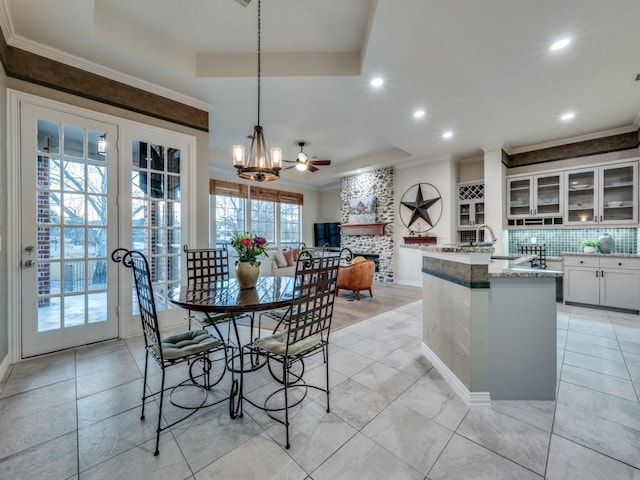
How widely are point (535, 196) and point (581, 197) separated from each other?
63cm

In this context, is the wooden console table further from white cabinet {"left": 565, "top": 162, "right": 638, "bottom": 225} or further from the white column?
white cabinet {"left": 565, "top": 162, "right": 638, "bottom": 225}

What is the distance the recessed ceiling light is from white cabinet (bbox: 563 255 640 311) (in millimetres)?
3357

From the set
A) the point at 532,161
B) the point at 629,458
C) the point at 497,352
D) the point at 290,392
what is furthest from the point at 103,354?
the point at 532,161

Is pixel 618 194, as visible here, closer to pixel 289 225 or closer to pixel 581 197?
pixel 581 197

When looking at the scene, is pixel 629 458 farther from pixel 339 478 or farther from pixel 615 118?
pixel 615 118

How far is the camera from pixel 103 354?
2664 millimetres

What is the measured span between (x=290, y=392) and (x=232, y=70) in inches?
132

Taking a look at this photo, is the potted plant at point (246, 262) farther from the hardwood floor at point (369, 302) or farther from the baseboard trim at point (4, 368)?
the baseboard trim at point (4, 368)

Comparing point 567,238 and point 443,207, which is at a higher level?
point 443,207

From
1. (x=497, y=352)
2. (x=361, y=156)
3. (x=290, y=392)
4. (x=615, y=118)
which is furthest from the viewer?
(x=361, y=156)

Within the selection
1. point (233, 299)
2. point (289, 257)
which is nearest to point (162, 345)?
point (233, 299)

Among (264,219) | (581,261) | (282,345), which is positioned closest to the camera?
(282,345)

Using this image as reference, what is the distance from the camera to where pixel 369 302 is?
4.84 meters

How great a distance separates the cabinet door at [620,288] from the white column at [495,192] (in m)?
1.52
